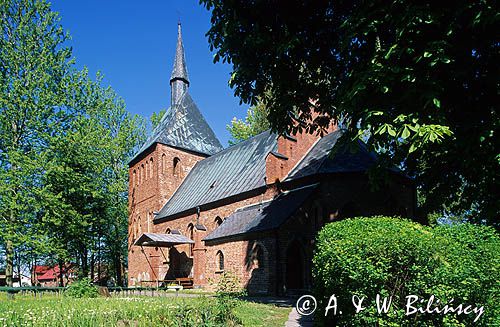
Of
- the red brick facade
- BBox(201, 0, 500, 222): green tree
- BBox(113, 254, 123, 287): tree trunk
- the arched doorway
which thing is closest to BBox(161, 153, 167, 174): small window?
the red brick facade

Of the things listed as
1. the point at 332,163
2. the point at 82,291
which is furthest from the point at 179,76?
the point at 82,291

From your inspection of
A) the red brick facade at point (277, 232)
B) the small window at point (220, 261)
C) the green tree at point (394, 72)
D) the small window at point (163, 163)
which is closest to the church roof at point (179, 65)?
the small window at point (163, 163)

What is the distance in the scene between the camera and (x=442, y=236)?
252 inches

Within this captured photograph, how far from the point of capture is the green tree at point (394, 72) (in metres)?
7.40

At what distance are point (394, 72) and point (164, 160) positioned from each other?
2688cm

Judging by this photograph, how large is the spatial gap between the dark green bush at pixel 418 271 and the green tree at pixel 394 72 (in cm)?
174

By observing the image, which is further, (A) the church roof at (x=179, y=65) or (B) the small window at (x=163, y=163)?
(A) the church roof at (x=179, y=65)

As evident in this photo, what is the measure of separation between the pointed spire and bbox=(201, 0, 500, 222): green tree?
27.4m

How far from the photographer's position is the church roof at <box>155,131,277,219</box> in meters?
23.6

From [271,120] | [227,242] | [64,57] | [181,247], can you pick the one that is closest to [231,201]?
[227,242]

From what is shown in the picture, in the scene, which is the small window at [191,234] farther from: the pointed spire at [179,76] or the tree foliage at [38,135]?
the pointed spire at [179,76]

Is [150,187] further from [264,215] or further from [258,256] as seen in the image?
[258,256]

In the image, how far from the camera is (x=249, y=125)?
4359 centimetres

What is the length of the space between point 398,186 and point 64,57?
72.7 ft
